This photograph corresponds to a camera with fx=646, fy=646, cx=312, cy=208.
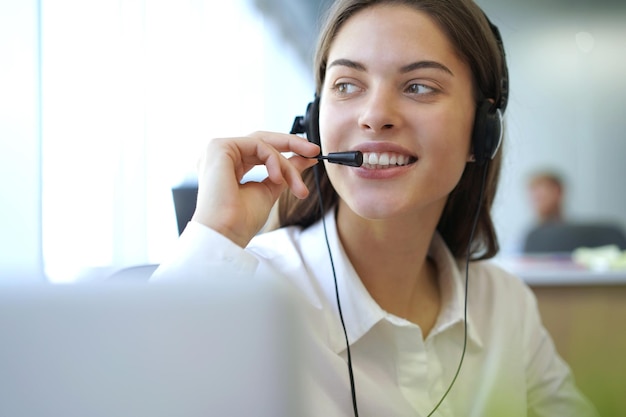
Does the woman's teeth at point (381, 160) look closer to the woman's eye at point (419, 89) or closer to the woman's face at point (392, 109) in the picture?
the woman's face at point (392, 109)

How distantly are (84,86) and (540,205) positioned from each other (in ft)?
13.8

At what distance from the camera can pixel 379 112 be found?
1001 millimetres

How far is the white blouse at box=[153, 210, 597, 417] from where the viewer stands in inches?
39.8

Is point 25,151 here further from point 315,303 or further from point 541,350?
point 541,350

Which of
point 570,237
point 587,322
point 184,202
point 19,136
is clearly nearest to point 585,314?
point 587,322

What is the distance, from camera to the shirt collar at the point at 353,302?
1.08m

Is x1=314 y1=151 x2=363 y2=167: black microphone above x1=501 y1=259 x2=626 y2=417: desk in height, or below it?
above

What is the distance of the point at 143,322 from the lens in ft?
1.19

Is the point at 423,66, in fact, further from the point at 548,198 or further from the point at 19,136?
the point at 548,198

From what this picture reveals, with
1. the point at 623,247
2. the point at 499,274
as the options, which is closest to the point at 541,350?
the point at 499,274

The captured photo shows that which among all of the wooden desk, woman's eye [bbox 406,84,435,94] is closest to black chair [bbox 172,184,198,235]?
woman's eye [bbox 406,84,435,94]

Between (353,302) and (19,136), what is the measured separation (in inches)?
25.5

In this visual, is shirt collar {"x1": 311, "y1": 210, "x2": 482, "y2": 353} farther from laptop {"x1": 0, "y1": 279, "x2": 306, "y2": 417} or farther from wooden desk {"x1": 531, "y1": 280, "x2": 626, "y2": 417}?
wooden desk {"x1": 531, "y1": 280, "x2": 626, "y2": 417}

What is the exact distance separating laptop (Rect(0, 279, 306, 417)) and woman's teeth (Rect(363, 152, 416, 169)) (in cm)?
67
